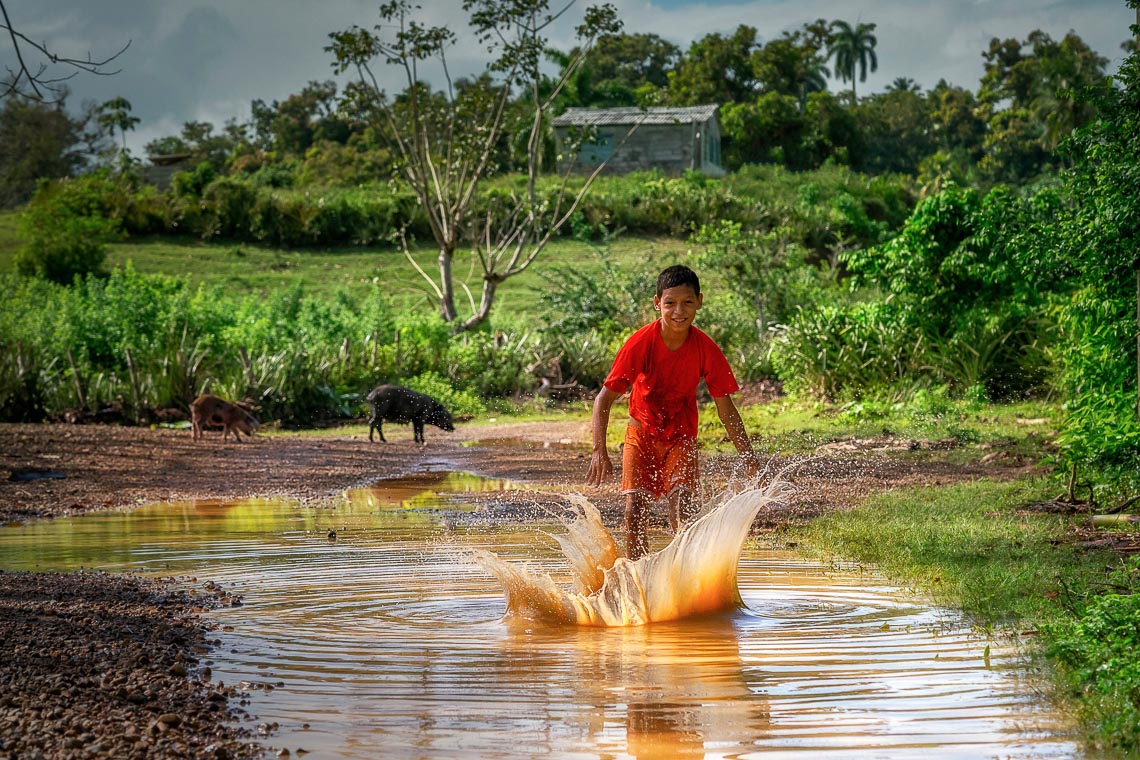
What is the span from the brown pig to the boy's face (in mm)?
11067

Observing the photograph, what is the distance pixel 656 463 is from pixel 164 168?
6153 cm

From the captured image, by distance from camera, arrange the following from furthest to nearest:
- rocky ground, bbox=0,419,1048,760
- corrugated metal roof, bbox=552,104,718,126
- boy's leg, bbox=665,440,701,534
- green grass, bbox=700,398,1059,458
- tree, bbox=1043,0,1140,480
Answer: corrugated metal roof, bbox=552,104,718,126 < green grass, bbox=700,398,1059,458 < tree, bbox=1043,0,1140,480 < boy's leg, bbox=665,440,701,534 < rocky ground, bbox=0,419,1048,760

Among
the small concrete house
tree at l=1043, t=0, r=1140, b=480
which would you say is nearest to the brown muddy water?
tree at l=1043, t=0, r=1140, b=480

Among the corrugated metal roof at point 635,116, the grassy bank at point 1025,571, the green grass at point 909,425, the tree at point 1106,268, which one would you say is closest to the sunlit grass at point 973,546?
the grassy bank at point 1025,571

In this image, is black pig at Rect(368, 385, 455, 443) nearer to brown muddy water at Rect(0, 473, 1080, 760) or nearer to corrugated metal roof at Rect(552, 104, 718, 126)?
brown muddy water at Rect(0, 473, 1080, 760)

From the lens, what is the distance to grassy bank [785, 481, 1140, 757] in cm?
439

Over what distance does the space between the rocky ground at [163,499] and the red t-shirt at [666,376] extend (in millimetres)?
2509

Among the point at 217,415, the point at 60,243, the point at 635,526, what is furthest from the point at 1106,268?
the point at 60,243

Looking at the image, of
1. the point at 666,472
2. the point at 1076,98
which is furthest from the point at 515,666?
the point at 1076,98

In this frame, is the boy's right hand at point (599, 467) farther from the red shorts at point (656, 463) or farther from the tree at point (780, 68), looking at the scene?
the tree at point (780, 68)

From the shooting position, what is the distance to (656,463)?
6.96 meters

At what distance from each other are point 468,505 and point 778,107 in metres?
52.5

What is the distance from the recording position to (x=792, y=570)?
7.51m

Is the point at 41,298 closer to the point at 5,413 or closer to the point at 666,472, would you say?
the point at 5,413
